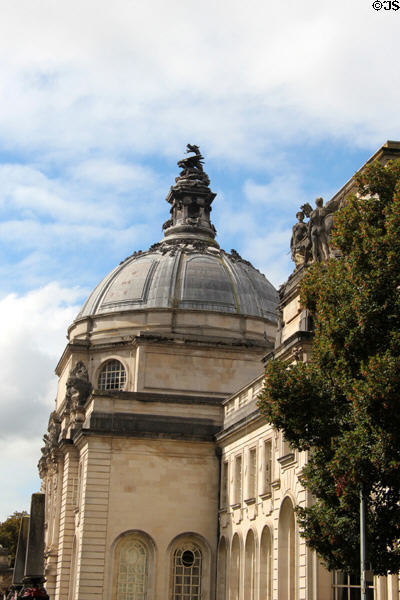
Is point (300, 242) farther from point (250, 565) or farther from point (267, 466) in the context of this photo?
point (250, 565)

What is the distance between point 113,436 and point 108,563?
622 cm

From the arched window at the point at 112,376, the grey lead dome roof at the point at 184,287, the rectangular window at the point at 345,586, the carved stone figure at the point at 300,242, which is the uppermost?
the grey lead dome roof at the point at 184,287

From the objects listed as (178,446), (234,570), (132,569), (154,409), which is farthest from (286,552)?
(154,409)

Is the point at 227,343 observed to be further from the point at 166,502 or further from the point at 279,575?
the point at 279,575

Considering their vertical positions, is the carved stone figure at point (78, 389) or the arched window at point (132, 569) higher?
the carved stone figure at point (78, 389)

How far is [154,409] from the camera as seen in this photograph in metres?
49.1

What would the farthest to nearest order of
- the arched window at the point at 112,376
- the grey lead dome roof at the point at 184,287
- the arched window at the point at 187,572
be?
the grey lead dome roof at the point at 184,287
the arched window at the point at 112,376
the arched window at the point at 187,572

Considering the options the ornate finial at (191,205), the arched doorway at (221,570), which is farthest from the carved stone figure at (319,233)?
the ornate finial at (191,205)

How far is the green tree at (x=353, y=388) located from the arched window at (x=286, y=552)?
42.1 feet

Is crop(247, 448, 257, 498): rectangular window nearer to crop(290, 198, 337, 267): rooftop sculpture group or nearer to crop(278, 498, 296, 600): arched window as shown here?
crop(278, 498, 296, 600): arched window

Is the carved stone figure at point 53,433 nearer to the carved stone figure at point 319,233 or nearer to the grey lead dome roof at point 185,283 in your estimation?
the grey lead dome roof at point 185,283

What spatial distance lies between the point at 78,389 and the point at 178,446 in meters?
10.3

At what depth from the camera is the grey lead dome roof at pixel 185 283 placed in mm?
61250

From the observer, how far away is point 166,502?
46.7 metres
